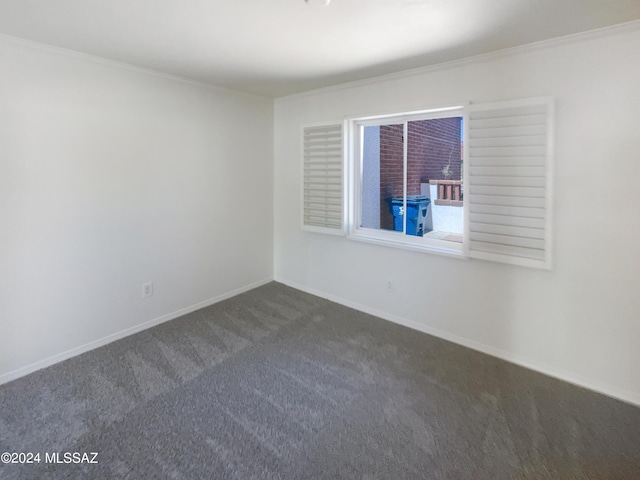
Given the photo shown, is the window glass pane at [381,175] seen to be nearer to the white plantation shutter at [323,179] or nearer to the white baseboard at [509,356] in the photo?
the white plantation shutter at [323,179]

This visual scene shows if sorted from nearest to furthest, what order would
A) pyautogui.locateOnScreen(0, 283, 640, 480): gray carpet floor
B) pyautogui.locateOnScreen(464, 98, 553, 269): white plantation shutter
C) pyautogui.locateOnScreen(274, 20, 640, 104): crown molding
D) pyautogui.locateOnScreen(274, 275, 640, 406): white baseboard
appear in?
pyautogui.locateOnScreen(0, 283, 640, 480): gray carpet floor < pyautogui.locateOnScreen(274, 20, 640, 104): crown molding < pyautogui.locateOnScreen(274, 275, 640, 406): white baseboard < pyautogui.locateOnScreen(464, 98, 553, 269): white plantation shutter

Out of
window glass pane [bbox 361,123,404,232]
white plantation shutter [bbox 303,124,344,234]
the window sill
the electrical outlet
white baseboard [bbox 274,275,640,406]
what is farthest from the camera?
white plantation shutter [bbox 303,124,344,234]

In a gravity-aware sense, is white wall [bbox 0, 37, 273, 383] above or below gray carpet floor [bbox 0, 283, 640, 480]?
above

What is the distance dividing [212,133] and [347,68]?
5.09ft

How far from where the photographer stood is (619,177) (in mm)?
2139

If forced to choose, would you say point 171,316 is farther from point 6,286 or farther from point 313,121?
point 313,121

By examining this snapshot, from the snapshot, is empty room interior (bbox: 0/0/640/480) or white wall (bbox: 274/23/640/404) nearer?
empty room interior (bbox: 0/0/640/480)

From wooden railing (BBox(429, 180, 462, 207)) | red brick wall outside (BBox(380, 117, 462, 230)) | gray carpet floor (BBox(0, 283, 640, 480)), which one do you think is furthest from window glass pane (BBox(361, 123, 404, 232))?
gray carpet floor (BBox(0, 283, 640, 480))

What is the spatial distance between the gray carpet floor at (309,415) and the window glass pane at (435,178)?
1042mm

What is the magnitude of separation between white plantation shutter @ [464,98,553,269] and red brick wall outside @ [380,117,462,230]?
32 cm

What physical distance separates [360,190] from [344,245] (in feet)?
2.02

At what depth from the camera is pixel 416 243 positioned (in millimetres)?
3232

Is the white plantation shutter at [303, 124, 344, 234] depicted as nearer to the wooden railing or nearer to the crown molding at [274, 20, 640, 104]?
the crown molding at [274, 20, 640, 104]

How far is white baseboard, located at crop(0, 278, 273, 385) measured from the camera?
2467 millimetres
